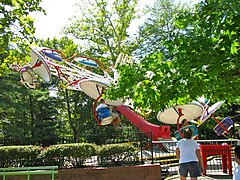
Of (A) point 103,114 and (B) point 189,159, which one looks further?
(A) point 103,114

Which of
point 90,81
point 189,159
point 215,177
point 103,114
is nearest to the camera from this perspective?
point 189,159

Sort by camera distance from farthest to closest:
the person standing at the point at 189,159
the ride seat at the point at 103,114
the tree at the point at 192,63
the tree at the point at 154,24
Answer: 1. the tree at the point at 154,24
2. the ride seat at the point at 103,114
3. the person standing at the point at 189,159
4. the tree at the point at 192,63

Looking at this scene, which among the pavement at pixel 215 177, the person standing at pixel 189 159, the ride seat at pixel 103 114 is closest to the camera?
the person standing at pixel 189 159

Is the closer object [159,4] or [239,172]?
[239,172]

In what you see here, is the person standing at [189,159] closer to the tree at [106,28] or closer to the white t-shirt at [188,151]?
the white t-shirt at [188,151]

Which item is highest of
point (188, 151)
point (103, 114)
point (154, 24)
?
point (154, 24)

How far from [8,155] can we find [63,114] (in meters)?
28.3

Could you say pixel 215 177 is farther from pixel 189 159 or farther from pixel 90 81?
pixel 90 81

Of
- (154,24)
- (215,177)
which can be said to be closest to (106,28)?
(154,24)

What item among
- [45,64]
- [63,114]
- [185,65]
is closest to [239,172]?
[185,65]

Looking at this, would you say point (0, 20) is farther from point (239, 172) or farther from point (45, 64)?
point (45, 64)

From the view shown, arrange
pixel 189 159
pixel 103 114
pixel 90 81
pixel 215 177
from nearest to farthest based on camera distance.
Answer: pixel 189 159
pixel 215 177
pixel 90 81
pixel 103 114

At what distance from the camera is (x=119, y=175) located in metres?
9.90

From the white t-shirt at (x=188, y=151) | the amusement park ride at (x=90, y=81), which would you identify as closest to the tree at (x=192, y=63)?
the white t-shirt at (x=188, y=151)
